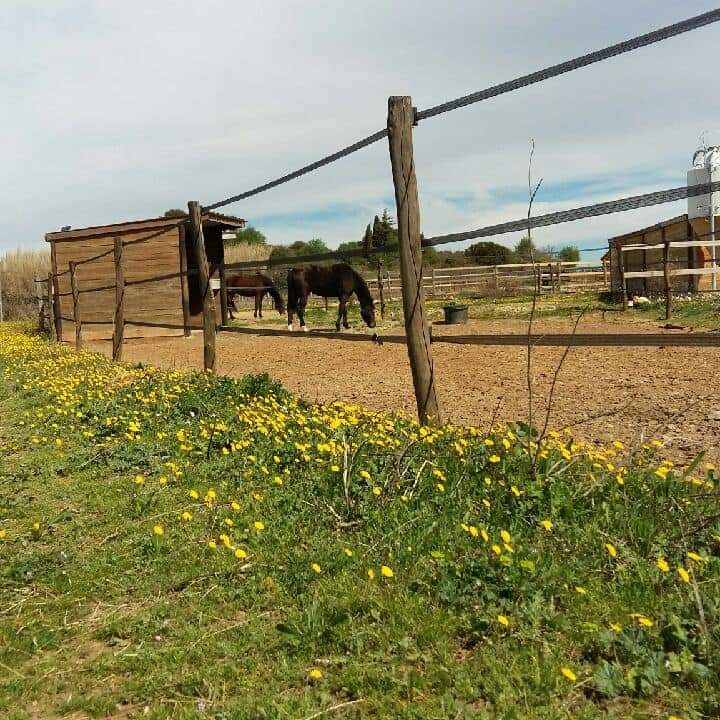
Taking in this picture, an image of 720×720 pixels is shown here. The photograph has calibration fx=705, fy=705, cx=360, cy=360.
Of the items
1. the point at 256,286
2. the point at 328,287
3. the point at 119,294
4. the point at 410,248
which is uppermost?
the point at 256,286

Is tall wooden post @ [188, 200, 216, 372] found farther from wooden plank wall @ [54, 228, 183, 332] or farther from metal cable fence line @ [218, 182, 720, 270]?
wooden plank wall @ [54, 228, 183, 332]

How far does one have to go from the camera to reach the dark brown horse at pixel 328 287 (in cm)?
1590

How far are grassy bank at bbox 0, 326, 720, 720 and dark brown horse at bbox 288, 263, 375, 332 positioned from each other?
11963 millimetres

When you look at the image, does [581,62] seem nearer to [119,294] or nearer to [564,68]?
[564,68]

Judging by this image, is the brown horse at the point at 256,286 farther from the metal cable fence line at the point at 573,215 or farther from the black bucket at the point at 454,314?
the metal cable fence line at the point at 573,215

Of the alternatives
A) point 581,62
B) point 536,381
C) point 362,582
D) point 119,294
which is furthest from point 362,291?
point 362,582

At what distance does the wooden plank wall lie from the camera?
54.3 ft

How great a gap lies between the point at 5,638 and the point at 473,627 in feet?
4.83

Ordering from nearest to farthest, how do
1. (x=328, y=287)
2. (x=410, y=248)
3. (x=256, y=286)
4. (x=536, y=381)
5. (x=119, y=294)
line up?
(x=410, y=248), (x=536, y=381), (x=119, y=294), (x=328, y=287), (x=256, y=286)

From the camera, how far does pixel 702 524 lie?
2.49 metres

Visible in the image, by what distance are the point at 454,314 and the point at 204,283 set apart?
9.71m

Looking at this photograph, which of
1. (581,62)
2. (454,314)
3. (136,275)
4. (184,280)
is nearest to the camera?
(581,62)

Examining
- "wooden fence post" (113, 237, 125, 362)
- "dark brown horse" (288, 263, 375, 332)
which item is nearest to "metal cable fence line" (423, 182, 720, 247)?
"wooden fence post" (113, 237, 125, 362)

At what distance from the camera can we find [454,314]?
15891 millimetres
